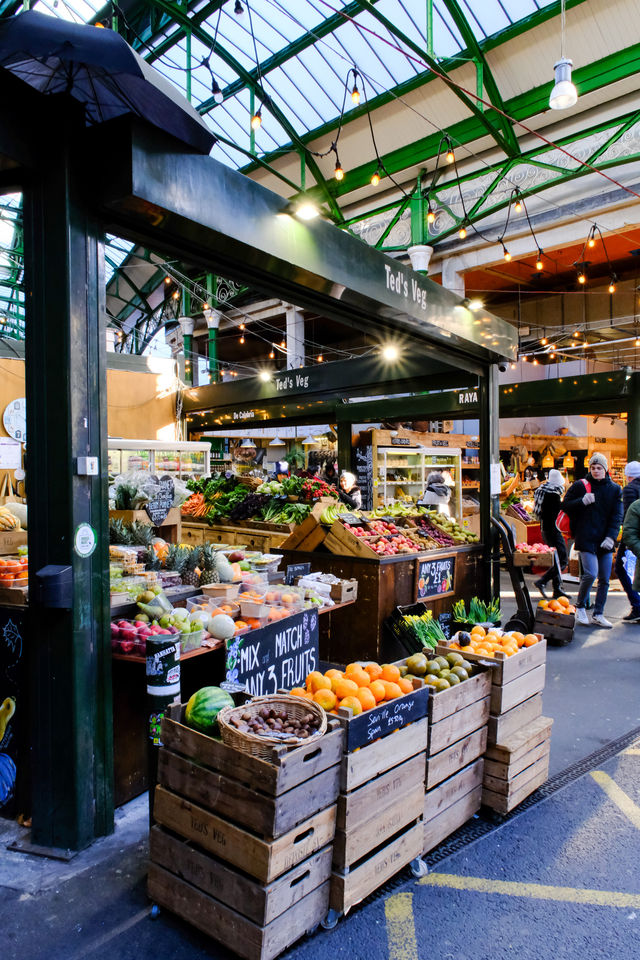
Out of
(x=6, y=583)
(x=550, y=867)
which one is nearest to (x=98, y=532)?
(x=6, y=583)

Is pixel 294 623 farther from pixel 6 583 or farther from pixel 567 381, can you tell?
pixel 567 381

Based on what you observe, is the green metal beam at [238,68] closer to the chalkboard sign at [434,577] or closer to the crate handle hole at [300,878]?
the chalkboard sign at [434,577]

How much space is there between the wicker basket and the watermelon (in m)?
0.05

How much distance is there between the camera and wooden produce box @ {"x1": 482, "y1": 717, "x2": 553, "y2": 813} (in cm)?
302

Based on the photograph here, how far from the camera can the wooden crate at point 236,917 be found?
6.67 feet

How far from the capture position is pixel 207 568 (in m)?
4.35

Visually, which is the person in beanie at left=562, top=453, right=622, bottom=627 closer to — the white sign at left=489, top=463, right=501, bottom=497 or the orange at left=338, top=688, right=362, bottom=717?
the white sign at left=489, top=463, right=501, bottom=497

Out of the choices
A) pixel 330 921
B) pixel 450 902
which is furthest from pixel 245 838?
pixel 450 902

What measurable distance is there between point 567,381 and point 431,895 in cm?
925

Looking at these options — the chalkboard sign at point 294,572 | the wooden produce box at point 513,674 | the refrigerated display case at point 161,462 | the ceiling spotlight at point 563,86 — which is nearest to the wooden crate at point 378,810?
the wooden produce box at point 513,674

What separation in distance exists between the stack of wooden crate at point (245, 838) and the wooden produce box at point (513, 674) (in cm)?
112

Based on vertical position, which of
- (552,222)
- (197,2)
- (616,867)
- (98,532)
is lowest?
(616,867)

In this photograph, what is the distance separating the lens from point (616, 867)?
2705 millimetres

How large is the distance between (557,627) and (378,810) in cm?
448
